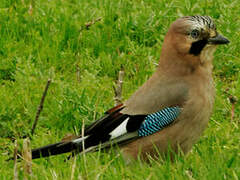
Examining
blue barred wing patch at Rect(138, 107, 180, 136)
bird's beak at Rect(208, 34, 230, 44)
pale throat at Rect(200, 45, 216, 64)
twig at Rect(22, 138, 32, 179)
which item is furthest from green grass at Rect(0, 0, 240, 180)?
bird's beak at Rect(208, 34, 230, 44)

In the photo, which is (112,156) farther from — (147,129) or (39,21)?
(39,21)

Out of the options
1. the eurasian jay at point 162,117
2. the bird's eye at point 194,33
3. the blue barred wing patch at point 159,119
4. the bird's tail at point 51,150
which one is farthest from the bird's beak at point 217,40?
the bird's tail at point 51,150

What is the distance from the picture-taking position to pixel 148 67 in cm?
679

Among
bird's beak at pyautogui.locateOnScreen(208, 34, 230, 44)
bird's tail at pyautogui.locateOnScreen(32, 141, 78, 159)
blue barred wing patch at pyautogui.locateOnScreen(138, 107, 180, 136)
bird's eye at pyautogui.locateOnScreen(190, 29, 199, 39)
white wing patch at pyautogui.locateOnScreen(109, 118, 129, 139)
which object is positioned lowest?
bird's tail at pyautogui.locateOnScreen(32, 141, 78, 159)

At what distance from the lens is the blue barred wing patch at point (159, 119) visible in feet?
16.1

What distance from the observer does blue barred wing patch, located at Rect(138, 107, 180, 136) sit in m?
4.89

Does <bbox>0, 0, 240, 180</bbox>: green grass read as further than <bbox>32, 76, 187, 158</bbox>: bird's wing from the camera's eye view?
Yes

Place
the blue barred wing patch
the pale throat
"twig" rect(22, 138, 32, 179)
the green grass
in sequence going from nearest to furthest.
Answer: "twig" rect(22, 138, 32, 179) → the blue barred wing patch → the green grass → the pale throat

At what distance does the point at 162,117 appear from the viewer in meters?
4.89

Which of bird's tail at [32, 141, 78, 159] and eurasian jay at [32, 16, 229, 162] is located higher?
eurasian jay at [32, 16, 229, 162]

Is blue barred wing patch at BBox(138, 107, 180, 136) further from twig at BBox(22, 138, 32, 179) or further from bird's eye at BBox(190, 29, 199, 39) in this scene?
twig at BBox(22, 138, 32, 179)

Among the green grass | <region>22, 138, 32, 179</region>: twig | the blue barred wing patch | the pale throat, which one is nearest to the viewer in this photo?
<region>22, 138, 32, 179</region>: twig

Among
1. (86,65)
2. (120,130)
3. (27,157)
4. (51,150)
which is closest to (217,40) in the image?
(120,130)

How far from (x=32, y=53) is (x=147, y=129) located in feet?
8.22
